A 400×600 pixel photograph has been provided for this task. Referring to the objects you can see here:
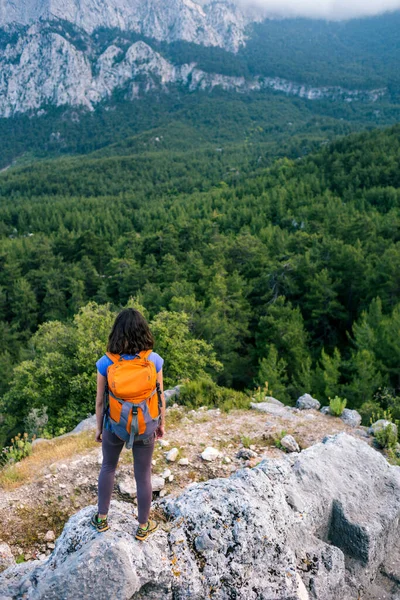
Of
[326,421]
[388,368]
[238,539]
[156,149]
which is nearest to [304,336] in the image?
[388,368]

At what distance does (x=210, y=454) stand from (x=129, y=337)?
14.6 feet

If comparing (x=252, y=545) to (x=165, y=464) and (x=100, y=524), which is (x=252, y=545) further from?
(x=165, y=464)

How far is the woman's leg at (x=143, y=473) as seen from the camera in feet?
14.3

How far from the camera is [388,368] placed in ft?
72.7

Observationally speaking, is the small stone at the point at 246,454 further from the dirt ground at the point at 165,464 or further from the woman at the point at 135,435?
the woman at the point at 135,435

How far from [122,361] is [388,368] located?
70.2 feet

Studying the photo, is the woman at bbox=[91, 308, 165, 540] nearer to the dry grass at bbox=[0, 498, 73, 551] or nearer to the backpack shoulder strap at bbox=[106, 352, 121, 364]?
the backpack shoulder strap at bbox=[106, 352, 121, 364]

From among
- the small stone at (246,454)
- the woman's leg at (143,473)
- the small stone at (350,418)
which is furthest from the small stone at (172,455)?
the small stone at (350,418)

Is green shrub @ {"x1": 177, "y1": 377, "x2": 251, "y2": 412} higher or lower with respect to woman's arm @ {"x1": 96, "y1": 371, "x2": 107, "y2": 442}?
lower

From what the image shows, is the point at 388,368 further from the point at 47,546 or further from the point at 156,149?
the point at 156,149

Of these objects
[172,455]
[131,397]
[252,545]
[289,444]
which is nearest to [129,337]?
[131,397]

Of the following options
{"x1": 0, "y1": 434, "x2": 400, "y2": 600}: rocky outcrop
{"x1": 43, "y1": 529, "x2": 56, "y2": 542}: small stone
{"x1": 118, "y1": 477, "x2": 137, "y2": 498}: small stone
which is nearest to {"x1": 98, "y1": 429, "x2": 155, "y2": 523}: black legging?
{"x1": 0, "y1": 434, "x2": 400, "y2": 600}: rocky outcrop

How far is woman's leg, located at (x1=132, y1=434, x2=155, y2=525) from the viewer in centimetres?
436

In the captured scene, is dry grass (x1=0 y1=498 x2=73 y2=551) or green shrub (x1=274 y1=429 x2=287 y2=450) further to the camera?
green shrub (x1=274 y1=429 x2=287 y2=450)
